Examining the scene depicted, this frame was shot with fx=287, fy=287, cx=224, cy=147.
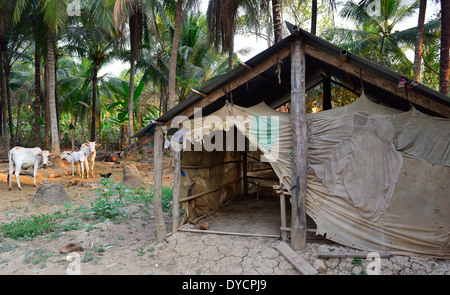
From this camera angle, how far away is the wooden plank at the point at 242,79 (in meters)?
5.20

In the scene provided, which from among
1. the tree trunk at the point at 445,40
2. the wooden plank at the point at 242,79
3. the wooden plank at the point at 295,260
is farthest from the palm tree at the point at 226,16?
the wooden plank at the point at 295,260

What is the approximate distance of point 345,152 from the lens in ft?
16.0

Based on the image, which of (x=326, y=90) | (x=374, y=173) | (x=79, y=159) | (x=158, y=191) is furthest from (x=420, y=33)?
(x=79, y=159)

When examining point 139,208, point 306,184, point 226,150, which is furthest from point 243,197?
point 306,184

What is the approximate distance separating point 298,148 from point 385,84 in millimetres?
1714

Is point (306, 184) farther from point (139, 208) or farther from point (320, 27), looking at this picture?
point (320, 27)

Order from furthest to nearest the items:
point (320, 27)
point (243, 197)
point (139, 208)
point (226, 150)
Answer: point (320, 27) → point (243, 197) → point (226, 150) → point (139, 208)

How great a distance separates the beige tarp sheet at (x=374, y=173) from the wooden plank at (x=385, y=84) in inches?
6.7

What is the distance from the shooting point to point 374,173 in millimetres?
4672

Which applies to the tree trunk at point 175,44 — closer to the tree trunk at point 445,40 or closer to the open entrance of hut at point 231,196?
the open entrance of hut at point 231,196

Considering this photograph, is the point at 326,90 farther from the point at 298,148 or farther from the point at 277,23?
the point at 298,148

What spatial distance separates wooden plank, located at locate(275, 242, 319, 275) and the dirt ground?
81 millimetres

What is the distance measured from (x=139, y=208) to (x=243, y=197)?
3.61 metres

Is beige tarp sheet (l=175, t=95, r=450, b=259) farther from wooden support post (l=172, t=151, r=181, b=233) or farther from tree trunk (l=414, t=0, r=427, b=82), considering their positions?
tree trunk (l=414, t=0, r=427, b=82)
